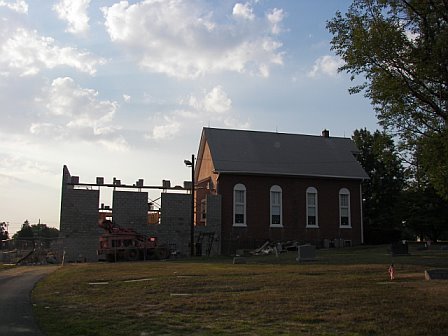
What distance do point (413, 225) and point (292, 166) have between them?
18164mm

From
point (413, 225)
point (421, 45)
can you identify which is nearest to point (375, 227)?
point (413, 225)

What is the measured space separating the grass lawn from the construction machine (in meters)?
20.9

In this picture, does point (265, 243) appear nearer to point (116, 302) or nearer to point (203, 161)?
point (203, 161)

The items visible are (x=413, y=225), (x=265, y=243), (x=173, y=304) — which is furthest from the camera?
(x=413, y=225)

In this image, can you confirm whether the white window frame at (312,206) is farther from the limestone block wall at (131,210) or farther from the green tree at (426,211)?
the limestone block wall at (131,210)

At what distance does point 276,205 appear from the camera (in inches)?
1884

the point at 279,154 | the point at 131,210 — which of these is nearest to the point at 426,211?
the point at 279,154

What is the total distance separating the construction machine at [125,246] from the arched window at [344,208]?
17327mm

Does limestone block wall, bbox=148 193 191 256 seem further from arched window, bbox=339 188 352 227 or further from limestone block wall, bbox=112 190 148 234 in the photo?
arched window, bbox=339 188 352 227

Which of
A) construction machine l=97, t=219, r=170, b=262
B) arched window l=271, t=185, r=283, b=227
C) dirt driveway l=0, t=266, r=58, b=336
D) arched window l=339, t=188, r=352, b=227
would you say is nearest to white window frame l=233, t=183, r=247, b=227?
arched window l=271, t=185, r=283, b=227

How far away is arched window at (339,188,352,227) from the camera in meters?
49.8

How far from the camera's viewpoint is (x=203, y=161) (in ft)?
168

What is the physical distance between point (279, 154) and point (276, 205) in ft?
17.2

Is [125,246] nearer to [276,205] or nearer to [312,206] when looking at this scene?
[276,205]
